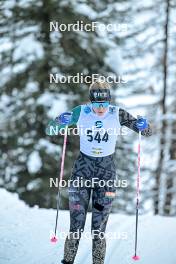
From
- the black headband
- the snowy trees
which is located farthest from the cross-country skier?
the snowy trees

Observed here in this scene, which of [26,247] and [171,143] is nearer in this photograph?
[26,247]

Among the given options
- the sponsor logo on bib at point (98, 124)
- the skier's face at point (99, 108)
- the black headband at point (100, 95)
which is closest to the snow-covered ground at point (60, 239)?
the sponsor logo on bib at point (98, 124)

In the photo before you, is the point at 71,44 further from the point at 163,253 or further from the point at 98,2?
the point at 163,253

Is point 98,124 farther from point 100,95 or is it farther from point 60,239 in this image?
point 60,239

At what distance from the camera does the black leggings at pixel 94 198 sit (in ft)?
21.1

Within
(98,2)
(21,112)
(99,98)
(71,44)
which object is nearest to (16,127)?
(21,112)

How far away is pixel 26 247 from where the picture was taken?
782 cm

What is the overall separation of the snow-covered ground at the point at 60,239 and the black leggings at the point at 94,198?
93cm

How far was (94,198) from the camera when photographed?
6.53m

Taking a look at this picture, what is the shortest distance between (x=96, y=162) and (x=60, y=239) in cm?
228

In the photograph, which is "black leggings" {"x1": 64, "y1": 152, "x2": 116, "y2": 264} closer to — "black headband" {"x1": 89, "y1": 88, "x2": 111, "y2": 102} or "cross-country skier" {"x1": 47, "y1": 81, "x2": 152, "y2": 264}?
"cross-country skier" {"x1": 47, "y1": 81, "x2": 152, "y2": 264}

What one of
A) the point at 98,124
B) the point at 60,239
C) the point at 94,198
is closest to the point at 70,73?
the point at 60,239

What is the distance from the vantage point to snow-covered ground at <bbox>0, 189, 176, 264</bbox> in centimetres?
755

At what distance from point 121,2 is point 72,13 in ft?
8.39
